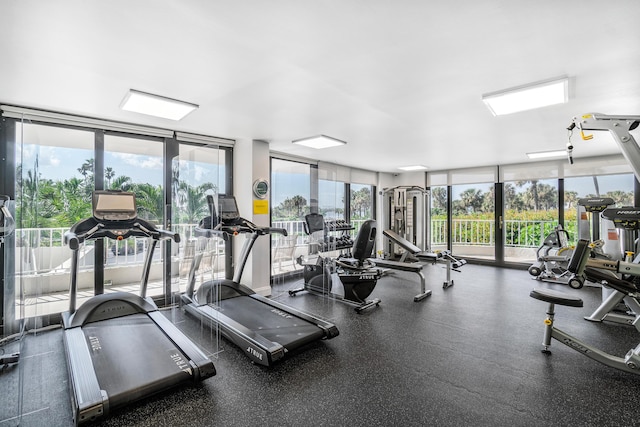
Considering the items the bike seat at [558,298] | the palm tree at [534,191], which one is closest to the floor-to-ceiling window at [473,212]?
the palm tree at [534,191]

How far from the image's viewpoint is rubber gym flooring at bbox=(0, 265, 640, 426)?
1942 millimetres

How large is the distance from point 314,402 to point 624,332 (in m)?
3.56

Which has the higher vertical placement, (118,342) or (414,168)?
(414,168)

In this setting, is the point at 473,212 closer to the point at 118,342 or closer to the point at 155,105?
the point at 155,105

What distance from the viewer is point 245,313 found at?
11.1 feet

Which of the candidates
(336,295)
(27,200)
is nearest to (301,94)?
(27,200)

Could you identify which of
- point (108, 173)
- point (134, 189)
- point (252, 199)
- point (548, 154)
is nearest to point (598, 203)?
point (548, 154)

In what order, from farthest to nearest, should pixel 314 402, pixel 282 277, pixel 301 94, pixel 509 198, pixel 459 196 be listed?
pixel 459 196
pixel 509 198
pixel 282 277
pixel 301 94
pixel 314 402

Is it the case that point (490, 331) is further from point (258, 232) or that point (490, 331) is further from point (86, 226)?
point (86, 226)

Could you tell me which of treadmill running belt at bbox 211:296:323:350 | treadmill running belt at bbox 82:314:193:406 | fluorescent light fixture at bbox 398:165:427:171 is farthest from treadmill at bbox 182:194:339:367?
fluorescent light fixture at bbox 398:165:427:171

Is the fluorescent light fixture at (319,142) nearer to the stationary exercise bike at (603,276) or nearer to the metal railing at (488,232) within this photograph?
the stationary exercise bike at (603,276)

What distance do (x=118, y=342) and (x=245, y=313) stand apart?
3.92 feet

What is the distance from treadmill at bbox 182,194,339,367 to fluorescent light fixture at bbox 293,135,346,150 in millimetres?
1433

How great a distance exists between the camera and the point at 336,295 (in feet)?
15.0
